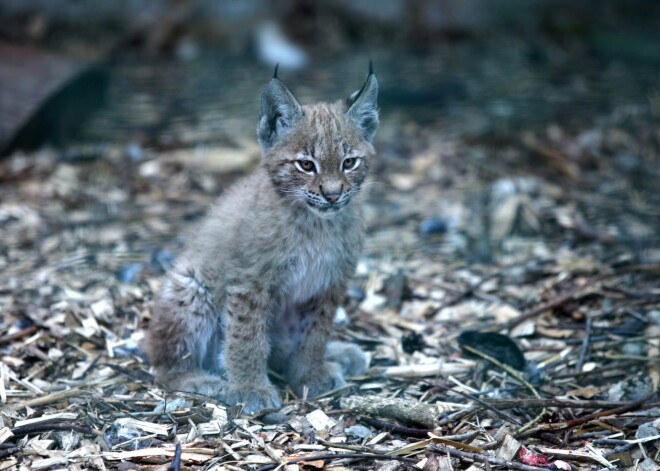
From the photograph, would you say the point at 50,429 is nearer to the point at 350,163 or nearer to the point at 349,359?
the point at 349,359

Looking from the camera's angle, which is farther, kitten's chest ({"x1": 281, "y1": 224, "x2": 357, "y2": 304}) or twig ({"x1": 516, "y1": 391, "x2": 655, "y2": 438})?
kitten's chest ({"x1": 281, "y1": 224, "x2": 357, "y2": 304})

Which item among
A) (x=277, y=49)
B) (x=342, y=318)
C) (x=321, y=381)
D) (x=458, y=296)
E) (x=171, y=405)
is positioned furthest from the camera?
(x=277, y=49)

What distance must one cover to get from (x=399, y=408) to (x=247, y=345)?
41.1 inches

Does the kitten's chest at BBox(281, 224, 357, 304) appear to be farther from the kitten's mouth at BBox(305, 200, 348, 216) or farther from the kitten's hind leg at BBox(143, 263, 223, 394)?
the kitten's hind leg at BBox(143, 263, 223, 394)

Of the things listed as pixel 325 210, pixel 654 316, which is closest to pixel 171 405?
pixel 325 210

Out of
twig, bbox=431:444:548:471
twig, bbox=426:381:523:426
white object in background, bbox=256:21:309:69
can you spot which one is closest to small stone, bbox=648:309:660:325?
twig, bbox=426:381:523:426

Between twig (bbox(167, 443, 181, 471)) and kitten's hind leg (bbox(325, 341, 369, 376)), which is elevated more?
twig (bbox(167, 443, 181, 471))

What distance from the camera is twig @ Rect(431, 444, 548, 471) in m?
3.92

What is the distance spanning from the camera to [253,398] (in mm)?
4691

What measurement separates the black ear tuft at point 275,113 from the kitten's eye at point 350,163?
1.38 feet

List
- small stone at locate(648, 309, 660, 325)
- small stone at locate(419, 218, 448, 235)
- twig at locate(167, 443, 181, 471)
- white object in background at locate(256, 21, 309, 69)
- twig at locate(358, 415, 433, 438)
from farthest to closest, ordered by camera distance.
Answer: white object in background at locate(256, 21, 309, 69), small stone at locate(419, 218, 448, 235), small stone at locate(648, 309, 660, 325), twig at locate(358, 415, 433, 438), twig at locate(167, 443, 181, 471)

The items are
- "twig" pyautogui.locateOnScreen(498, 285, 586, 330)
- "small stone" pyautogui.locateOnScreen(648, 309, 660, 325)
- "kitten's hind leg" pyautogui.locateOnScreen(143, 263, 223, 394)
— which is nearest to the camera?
"kitten's hind leg" pyautogui.locateOnScreen(143, 263, 223, 394)

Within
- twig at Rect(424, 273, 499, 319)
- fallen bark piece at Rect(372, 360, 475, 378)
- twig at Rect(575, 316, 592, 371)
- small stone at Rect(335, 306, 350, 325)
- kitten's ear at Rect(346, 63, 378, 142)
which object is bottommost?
small stone at Rect(335, 306, 350, 325)

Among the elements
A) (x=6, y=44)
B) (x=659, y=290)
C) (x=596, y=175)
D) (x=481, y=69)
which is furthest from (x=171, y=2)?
(x=659, y=290)
